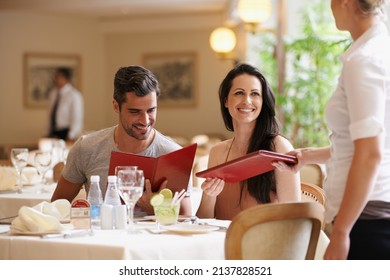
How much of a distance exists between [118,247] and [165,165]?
2.31ft

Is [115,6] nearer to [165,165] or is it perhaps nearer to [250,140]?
[250,140]

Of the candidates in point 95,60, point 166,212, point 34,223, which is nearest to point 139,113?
point 166,212

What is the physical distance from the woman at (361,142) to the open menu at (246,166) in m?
0.42

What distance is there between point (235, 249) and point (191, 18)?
41.5ft

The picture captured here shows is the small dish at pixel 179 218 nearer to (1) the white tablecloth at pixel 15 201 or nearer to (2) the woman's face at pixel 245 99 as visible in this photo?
(2) the woman's face at pixel 245 99

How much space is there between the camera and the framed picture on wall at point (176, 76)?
1508cm

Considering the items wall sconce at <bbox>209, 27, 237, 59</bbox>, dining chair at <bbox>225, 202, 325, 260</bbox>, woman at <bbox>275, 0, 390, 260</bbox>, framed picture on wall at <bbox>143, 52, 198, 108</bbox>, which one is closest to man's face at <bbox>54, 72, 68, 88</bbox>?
framed picture on wall at <bbox>143, 52, 198, 108</bbox>

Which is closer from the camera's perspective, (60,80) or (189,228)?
(189,228)

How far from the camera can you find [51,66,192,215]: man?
134 inches

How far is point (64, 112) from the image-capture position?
1364 cm

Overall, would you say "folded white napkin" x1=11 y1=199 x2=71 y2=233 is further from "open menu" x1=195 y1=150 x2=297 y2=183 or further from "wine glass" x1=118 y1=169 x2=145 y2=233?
"open menu" x1=195 y1=150 x2=297 y2=183

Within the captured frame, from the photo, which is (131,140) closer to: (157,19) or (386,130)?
(386,130)

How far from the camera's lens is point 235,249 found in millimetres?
2473
